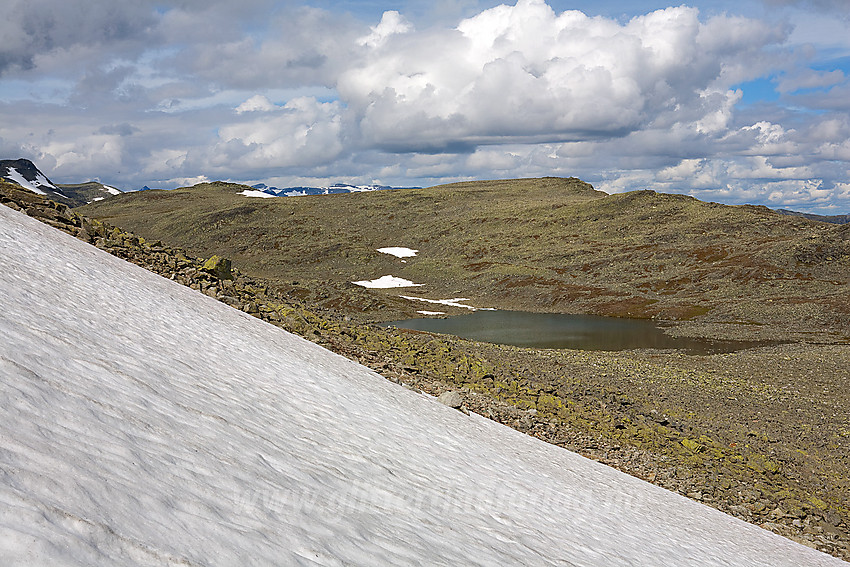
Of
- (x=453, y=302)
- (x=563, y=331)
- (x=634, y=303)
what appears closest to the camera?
(x=563, y=331)

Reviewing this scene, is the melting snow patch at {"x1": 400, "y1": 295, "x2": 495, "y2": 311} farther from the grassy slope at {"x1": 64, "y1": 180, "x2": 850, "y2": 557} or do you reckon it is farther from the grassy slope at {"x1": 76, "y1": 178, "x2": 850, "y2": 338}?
the grassy slope at {"x1": 64, "y1": 180, "x2": 850, "y2": 557}

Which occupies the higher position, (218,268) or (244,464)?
(218,268)

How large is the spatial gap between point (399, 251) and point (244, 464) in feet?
468

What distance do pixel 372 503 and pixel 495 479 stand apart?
5435 millimetres

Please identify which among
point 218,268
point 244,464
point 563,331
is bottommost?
point 563,331

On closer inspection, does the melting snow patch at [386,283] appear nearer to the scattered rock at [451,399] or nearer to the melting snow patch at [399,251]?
the melting snow patch at [399,251]

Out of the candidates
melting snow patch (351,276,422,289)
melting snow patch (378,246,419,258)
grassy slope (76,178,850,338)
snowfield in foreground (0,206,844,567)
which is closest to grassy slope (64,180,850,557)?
grassy slope (76,178,850,338)

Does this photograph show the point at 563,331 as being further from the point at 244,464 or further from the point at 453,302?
the point at 244,464

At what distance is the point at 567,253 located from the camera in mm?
129875

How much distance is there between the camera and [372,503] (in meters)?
7.39

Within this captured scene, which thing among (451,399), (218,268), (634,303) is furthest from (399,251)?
(451,399)

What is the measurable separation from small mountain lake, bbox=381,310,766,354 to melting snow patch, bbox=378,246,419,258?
57283 mm

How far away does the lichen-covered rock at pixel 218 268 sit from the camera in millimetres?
25734

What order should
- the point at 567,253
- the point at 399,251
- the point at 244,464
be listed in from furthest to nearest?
1. the point at 399,251
2. the point at 567,253
3. the point at 244,464
